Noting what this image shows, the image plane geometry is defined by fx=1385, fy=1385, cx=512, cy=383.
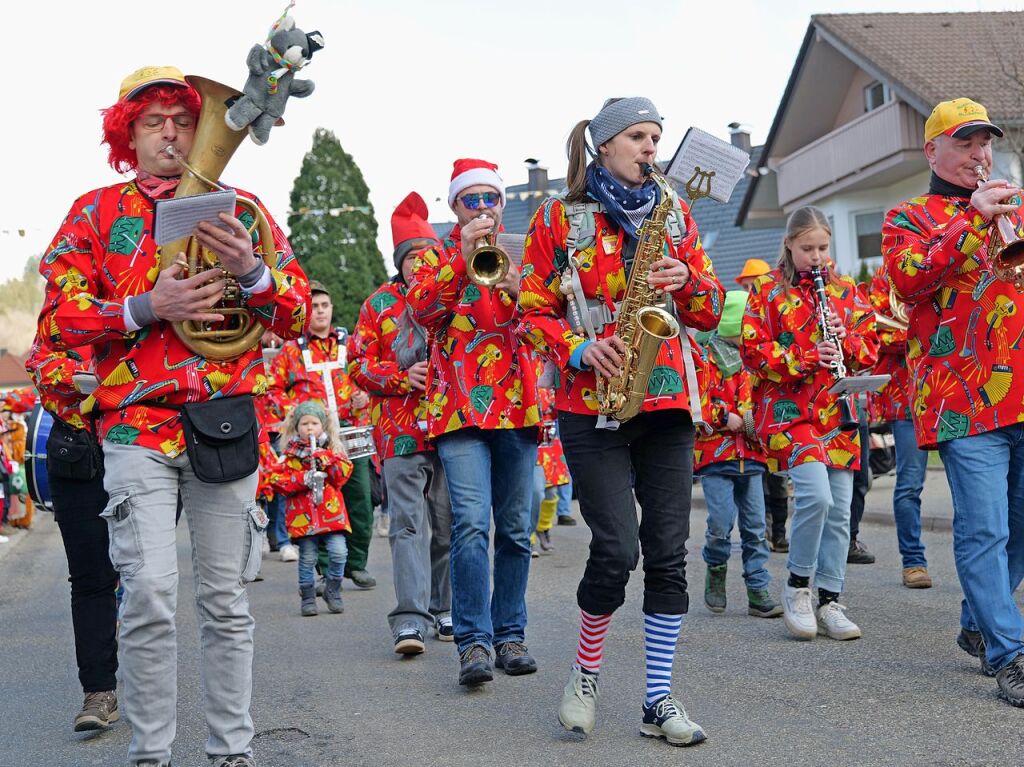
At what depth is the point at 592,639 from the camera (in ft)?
16.6

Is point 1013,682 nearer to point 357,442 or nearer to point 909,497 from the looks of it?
point 909,497

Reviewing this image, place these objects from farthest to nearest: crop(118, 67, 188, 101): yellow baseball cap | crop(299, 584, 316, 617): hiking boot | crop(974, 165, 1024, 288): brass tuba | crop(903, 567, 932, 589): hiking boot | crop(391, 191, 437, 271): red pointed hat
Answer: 1. crop(299, 584, 316, 617): hiking boot
2. crop(903, 567, 932, 589): hiking boot
3. crop(391, 191, 437, 271): red pointed hat
4. crop(974, 165, 1024, 288): brass tuba
5. crop(118, 67, 188, 101): yellow baseball cap

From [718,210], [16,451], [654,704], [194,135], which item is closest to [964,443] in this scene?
[654,704]

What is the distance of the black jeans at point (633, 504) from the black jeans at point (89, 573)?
209 cm

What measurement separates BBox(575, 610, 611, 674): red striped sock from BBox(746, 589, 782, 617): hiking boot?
2903 mm

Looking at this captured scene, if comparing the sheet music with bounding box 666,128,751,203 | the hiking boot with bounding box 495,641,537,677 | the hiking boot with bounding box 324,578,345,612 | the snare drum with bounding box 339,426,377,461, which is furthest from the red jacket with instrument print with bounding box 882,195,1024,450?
the snare drum with bounding box 339,426,377,461

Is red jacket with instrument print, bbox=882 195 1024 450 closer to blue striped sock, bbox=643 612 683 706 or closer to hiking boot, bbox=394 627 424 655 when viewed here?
blue striped sock, bbox=643 612 683 706

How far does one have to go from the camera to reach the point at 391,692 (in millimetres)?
6105

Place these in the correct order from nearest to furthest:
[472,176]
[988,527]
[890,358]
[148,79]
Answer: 1. [148,79]
2. [988,527]
3. [472,176]
4. [890,358]

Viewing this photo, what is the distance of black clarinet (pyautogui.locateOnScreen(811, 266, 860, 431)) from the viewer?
22.7 ft

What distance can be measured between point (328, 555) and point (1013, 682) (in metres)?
5.03

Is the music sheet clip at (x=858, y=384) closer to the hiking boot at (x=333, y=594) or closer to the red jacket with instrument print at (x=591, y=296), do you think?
the red jacket with instrument print at (x=591, y=296)

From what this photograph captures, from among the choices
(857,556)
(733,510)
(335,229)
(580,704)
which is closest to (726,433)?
(733,510)

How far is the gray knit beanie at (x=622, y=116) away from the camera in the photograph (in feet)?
16.6
